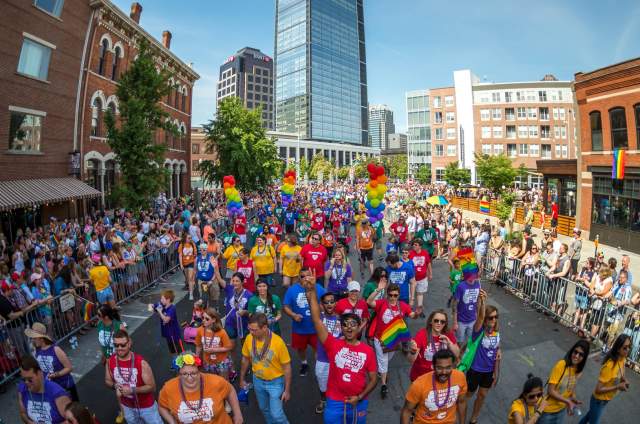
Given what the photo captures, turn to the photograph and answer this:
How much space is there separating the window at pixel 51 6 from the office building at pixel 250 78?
4977 inches

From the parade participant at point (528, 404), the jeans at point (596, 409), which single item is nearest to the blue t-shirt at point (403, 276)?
the jeans at point (596, 409)

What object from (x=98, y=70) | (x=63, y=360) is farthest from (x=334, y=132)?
(x=63, y=360)

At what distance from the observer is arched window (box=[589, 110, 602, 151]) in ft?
68.5

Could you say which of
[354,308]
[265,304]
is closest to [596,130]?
[354,308]

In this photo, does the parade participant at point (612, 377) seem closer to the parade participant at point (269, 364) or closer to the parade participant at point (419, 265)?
the parade participant at point (269, 364)

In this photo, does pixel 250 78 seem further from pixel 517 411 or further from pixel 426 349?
pixel 517 411

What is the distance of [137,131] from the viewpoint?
55.9ft

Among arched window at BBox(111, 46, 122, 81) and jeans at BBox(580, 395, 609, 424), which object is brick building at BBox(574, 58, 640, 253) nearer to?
jeans at BBox(580, 395, 609, 424)

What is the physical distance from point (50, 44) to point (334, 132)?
377 ft

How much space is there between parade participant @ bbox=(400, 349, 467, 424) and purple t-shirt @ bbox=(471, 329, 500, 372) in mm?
1362

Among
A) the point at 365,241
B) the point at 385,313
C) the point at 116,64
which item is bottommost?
the point at 385,313

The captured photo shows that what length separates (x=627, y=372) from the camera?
684 centimetres

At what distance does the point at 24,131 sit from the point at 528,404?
20.9 metres

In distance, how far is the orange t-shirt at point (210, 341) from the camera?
17.2ft
